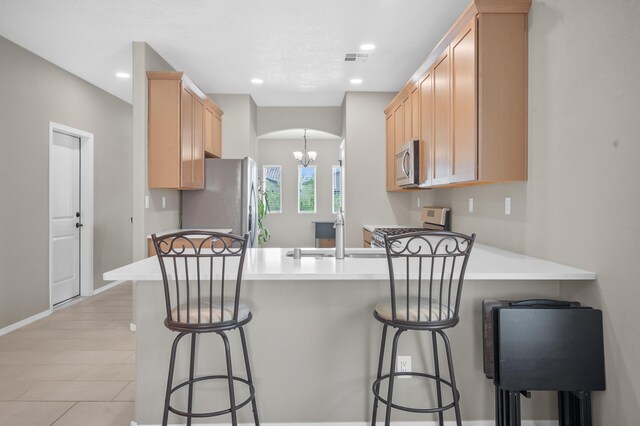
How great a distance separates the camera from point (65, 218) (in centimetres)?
500

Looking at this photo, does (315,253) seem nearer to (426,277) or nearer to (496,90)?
(426,277)

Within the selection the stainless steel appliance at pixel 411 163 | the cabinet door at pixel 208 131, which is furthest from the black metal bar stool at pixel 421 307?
the cabinet door at pixel 208 131

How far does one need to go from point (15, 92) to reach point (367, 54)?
3.43 m

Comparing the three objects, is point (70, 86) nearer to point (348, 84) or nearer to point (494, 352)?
point (348, 84)

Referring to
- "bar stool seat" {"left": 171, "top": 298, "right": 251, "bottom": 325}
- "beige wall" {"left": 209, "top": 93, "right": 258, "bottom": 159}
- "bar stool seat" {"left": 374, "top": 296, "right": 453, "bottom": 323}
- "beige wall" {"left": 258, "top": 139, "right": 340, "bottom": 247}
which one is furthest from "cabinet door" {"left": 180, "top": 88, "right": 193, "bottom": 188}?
"beige wall" {"left": 258, "top": 139, "right": 340, "bottom": 247}

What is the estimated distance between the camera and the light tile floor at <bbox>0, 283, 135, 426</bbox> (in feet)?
7.94

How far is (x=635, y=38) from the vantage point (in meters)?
1.67

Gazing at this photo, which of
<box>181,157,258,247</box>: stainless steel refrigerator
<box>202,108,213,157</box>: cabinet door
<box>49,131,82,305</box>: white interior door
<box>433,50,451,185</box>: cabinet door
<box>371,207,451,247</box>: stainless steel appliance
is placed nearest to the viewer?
<box>433,50,451,185</box>: cabinet door

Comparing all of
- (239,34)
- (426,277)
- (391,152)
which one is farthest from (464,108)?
(391,152)

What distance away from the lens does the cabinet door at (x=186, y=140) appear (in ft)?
13.6

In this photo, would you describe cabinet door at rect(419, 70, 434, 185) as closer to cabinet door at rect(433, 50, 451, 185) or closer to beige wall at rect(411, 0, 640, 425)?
cabinet door at rect(433, 50, 451, 185)

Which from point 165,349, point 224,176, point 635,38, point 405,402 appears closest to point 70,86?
point 224,176

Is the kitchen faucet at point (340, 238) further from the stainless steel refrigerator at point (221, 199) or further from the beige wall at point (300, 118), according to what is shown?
the beige wall at point (300, 118)

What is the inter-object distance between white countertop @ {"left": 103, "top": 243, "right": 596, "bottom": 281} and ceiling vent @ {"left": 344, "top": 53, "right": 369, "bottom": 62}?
9.07ft
